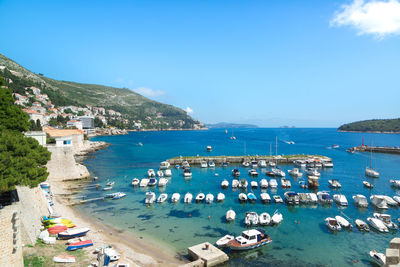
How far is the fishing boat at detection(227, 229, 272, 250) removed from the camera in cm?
2138

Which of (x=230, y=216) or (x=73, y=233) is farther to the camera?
(x=230, y=216)

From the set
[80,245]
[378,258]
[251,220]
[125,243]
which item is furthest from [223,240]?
[378,258]

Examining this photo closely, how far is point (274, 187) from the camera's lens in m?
42.2

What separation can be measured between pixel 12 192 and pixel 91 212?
12.1 m

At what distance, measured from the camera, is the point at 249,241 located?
2181 centimetres

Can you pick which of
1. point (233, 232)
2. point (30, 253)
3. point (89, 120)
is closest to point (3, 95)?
point (30, 253)

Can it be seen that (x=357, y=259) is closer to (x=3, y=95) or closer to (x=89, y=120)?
(x=3, y=95)

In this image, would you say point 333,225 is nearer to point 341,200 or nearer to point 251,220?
point 251,220

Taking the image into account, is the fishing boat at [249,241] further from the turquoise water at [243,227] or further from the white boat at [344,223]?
the white boat at [344,223]

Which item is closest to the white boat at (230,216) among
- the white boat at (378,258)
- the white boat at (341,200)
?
the white boat at (378,258)

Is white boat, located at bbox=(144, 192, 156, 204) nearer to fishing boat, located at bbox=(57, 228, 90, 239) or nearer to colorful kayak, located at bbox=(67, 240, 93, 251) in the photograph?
fishing boat, located at bbox=(57, 228, 90, 239)

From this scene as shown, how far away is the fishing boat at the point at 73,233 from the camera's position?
22141 millimetres

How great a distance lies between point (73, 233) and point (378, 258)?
27557mm

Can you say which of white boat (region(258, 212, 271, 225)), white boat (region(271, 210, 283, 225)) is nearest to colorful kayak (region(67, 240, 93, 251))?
white boat (region(258, 212, 271, 225))
